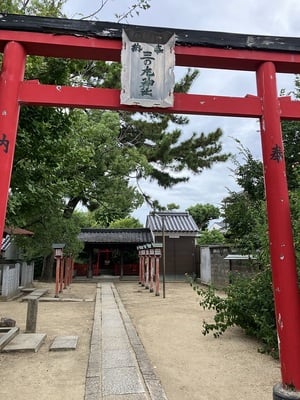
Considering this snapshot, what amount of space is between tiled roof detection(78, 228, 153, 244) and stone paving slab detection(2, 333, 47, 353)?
16619 millimetres

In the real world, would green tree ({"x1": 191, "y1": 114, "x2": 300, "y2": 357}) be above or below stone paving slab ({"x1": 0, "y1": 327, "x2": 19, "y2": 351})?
above

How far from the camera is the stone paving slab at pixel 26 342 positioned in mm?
5867

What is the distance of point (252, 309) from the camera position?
644cm

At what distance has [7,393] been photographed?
4.10 m

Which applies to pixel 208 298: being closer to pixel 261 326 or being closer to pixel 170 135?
pixel 261 326

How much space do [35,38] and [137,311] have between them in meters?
8.55

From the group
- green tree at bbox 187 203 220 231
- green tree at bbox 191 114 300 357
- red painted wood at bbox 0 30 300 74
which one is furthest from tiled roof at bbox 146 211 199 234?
red painted wood at bbox 0 30 300 74

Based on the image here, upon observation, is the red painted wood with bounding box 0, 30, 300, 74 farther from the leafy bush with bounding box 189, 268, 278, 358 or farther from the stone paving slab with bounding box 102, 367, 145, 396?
the leafy bush with bounding box 189, 268, 278, 358

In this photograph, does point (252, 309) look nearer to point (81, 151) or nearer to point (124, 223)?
point (81, 151)

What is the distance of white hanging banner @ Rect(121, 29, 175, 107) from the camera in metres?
3.36

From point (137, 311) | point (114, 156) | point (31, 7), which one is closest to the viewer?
point (31, 7)

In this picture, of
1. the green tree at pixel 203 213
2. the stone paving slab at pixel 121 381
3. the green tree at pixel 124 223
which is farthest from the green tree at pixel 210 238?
the stone paving slab at pixel 121 381

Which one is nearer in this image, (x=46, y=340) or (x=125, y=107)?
(x=125, y=107)

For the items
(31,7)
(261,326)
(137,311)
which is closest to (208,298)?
(261,326)
